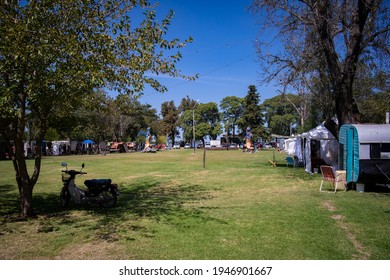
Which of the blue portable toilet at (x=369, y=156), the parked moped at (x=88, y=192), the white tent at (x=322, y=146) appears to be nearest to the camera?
the parked moped at (x=88, y=192)

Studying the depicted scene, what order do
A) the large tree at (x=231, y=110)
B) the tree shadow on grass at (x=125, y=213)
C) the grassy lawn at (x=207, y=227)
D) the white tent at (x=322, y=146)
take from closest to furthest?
the grassy lawn at (x=207, y=227)
the tree shadow on grass at (x=125, y=213)
the white tent at (x=322, y=146)
the large tree at (x=231, y=110)

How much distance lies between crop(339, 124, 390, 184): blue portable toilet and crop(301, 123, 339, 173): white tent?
6608 millimetres

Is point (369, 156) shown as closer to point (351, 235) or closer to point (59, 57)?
point (351, 235)

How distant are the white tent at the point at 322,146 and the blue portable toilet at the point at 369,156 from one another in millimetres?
6608

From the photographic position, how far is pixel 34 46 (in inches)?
252

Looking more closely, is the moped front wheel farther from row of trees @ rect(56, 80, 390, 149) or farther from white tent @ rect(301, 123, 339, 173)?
white tent @ rect(301, 123, 339, 173)

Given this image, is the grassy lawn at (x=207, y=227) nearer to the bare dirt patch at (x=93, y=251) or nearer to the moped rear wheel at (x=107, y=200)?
the bare dirt patch at (x=93, y=251)

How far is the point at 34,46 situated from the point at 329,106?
1723cm

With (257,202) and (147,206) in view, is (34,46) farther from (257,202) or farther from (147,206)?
(257,202)

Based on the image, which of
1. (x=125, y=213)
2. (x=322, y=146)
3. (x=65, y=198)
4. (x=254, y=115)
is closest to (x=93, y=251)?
(x=125, y=213)

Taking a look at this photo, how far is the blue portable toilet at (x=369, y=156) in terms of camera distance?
456 inches

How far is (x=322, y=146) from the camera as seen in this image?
2023 centimetres

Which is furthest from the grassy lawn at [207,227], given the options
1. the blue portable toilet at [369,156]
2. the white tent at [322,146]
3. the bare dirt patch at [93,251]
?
the white tent at [322,146]

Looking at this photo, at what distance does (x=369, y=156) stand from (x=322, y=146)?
28.4 ft
